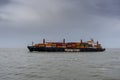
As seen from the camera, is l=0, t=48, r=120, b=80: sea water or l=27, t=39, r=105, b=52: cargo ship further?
l=27, t=39, r=105, b=52: cargo ship

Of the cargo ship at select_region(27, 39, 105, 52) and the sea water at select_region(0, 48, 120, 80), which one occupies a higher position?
the cargo ship at select_region(27, 39, 105, 52)

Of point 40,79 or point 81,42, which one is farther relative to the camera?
point 81,42

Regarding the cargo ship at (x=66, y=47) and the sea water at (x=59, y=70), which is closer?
the sea water at (x=59, y=70)

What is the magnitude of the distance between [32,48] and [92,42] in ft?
112

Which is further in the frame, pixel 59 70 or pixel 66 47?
pixel 66 47

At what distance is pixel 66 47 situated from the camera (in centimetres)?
12625

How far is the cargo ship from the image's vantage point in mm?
117944

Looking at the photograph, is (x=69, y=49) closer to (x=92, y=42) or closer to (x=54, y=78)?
(x=92, y=42)

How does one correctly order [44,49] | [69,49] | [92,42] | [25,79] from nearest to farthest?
[25,79]
[44,49]
[69,49]
[92,42]

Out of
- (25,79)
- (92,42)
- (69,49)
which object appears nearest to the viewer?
(25,79)

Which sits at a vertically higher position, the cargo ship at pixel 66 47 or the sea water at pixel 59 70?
the cargo ship at pixel 66 47

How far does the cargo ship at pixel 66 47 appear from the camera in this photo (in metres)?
118

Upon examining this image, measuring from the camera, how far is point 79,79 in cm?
2958

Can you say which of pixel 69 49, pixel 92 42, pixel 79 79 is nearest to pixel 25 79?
pixel 79 79
